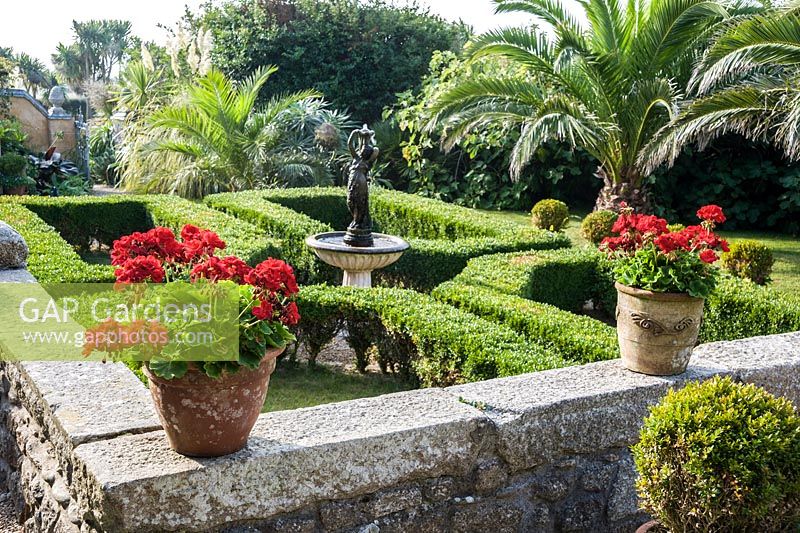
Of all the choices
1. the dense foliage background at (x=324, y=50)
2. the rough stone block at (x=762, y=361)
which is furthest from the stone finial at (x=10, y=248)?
the dense foliage background at (x=324, y=50)

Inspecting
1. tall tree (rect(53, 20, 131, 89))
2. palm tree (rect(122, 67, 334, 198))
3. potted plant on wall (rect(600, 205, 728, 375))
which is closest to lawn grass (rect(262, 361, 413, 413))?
potted plant on wall (rect(600, 205, 728, 375))

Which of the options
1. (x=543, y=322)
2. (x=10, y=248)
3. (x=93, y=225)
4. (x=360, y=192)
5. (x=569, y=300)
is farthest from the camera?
(x=93, y=225)

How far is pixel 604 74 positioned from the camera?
10.1 m

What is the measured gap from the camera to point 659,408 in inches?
114

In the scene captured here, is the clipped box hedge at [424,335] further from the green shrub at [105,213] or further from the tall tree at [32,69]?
the tall tree at [32,69]

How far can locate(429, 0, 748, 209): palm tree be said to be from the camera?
9.84m

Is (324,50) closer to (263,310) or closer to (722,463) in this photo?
(263,310)

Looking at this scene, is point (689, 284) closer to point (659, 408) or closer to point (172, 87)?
point (659, 408)

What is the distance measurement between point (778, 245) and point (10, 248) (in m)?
9.67

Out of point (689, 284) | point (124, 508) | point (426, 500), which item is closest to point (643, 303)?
point (689, 284)

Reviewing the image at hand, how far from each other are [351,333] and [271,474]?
9.62ft

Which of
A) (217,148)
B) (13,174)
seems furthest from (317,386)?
(13,174)

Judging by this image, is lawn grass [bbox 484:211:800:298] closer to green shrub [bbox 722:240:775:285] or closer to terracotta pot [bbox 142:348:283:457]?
green shrub [bbox 722:240:775:285]

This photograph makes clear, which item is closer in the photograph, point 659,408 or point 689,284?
point 659,408
